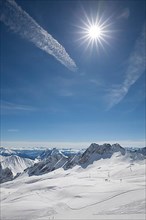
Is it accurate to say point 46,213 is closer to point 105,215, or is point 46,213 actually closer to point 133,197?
point 105,215

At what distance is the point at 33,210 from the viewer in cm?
2894

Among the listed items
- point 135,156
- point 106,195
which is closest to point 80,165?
point 135,156

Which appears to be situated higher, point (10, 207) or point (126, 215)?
point (126, 215)

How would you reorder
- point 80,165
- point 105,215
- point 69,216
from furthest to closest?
point 80,165 < point 69,216 < point 105,215

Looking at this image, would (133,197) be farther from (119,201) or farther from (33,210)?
(33,210)

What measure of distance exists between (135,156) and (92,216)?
156249 millimetres

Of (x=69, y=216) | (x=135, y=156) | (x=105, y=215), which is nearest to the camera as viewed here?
(x=105, y=215)

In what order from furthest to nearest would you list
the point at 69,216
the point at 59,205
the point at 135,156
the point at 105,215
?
1. the point at 135,156
2. the point at 59,205
3. the point at 69,216
4. the point at 105,215

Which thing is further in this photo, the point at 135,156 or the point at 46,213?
the point at 135,156

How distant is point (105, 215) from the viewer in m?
23.1

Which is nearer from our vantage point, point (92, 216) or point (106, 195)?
point (92, 216)

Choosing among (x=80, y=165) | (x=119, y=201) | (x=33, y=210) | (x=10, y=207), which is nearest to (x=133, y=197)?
(x=119, y=201)

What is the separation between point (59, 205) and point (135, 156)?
14909 cm

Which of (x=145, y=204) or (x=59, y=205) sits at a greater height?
(x=145, y=204)
